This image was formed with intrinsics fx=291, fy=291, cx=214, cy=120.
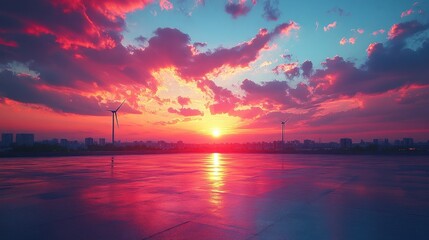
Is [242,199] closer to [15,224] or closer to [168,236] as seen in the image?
[168,236]

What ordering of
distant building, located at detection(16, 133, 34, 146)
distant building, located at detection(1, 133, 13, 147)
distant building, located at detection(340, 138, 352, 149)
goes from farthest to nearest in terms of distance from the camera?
distant building, located at detection(340, 138, 352, 149) < distant building, located at detection(1, 133, 13, 147) < distant building, located at detection(16, 133, 34, 146)

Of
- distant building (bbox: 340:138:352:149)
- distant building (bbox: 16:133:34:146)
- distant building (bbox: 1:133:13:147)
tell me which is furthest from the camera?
distant building (bbox: 340:138:352:149)

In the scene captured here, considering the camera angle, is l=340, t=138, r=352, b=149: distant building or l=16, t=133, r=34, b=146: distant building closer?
l=16, t=133, r=34, b=146: distant building

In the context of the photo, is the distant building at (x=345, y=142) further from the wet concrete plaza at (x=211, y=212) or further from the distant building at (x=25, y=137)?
the wet concrete plaza at (x=211, y=212)

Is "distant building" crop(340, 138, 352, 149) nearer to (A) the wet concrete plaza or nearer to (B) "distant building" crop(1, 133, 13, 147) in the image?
(A) the wet concrete plaza

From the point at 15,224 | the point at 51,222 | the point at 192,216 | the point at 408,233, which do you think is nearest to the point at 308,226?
the point at 408,233

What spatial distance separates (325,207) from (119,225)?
5847mm

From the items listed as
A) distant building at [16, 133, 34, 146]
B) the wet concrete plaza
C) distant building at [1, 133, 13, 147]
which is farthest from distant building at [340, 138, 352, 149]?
distant building at [1, 133, 13, 147]

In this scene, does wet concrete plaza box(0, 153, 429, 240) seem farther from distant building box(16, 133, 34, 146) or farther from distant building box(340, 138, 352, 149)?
distant building box(340, 138, 352, 149)

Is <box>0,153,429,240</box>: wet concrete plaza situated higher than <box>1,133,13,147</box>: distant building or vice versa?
<box>1,133,13,147</box>: distant building

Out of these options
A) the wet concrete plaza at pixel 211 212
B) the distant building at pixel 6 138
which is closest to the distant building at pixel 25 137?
the distant building at pixel 6 138

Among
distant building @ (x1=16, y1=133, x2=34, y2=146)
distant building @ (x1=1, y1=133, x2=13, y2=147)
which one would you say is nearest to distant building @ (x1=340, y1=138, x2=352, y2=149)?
distant building @ (x1=16, y1=133, x2=34, y2=146)

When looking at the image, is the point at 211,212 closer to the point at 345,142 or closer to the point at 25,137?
the point at 25,137

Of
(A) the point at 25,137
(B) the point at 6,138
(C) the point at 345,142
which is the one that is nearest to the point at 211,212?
(A) the point at 25,137
